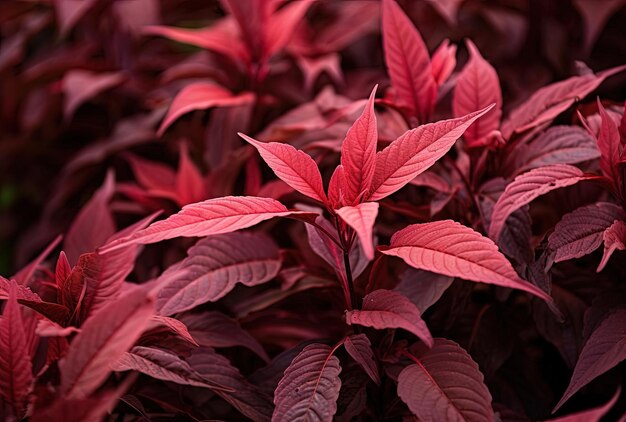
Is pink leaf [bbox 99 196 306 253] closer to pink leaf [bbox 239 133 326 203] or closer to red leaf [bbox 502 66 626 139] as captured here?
pink leaf [bbox 239 133 326 203]

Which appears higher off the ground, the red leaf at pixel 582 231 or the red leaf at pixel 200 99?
the red leaf at pixel 200 99

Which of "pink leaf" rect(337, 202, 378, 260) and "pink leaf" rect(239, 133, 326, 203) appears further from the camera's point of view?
"pink leaf" rect(239, 133, 326, 203)

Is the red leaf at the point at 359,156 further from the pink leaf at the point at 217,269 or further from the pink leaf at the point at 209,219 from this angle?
the pink leaf at the point at 217,269

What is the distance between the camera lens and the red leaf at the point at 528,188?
87 cm

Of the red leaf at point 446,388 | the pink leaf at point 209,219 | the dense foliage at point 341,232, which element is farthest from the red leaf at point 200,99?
the red leaf at point 446,388

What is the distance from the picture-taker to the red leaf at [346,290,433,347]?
81 cm

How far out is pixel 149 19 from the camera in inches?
65.6

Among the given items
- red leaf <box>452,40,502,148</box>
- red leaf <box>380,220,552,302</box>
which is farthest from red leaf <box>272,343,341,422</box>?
red leaf <box>452,40,502,148</box>

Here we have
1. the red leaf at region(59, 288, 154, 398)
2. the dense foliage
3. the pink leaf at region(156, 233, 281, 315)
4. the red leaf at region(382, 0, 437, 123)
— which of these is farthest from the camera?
the red leaf at region(382, 0, 437, 123)

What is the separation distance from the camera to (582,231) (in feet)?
2.99

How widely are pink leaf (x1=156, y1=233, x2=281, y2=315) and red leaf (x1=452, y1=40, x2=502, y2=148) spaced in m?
0.37

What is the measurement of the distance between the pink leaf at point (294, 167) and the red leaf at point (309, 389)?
21cm

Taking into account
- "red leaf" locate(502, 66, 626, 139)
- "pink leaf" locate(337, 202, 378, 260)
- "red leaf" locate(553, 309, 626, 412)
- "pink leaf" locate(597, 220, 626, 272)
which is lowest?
"red leaf" locate(553, 309, 626, 412)

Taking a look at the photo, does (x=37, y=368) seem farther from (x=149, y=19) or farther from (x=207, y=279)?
(x=149, y=19)
